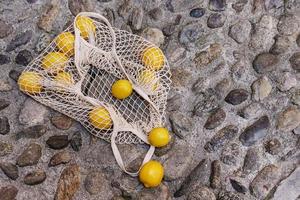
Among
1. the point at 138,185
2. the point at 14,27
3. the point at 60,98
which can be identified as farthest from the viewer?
the point at 14,27

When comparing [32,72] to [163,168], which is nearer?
[163,168]

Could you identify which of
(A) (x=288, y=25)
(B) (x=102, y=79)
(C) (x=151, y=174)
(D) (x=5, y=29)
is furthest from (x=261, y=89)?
(D) (x=5, y=29)

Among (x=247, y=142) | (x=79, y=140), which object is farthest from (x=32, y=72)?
(x=247, y=142)

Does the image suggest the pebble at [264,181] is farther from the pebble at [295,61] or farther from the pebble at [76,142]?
the pebble at [76,142]

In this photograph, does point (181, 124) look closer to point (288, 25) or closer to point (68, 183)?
point (68, 183)

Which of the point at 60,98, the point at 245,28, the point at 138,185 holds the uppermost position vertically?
the point at 245,28

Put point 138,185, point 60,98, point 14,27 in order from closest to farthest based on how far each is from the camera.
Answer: point 138,185 → point 60,98 → point 14,27

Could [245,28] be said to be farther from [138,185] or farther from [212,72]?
[138,185]

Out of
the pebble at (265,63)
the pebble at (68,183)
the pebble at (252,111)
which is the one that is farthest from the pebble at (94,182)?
the pebble at (265,63)
